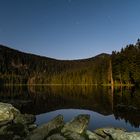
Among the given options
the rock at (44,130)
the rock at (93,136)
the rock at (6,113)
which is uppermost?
the rock at (6,113)

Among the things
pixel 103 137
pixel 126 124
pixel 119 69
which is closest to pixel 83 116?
pixel 103 137

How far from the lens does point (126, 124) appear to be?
2453 centimetres

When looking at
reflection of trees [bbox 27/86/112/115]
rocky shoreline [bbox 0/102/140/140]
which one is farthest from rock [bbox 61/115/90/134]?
reflection of trees [bbox 27/86/112/115]

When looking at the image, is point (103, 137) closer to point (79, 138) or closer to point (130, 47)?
point (79, 138)

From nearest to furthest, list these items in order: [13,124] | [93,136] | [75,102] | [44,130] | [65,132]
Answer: [93,136] < [65,132] < [44,130] < [13,124] < [75,102]

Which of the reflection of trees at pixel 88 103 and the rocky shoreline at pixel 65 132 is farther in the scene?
the reflection of trees at pixel 88 103

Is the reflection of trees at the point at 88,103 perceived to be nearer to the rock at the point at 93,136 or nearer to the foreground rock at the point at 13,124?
the rock at the point at 93,136

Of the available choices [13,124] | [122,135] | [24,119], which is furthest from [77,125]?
[24,119]

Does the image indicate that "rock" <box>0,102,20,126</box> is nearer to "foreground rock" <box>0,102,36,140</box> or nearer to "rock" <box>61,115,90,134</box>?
"foreground rock" <box>0,102,36,140</box>

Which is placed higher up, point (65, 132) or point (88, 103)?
point (88, 103)

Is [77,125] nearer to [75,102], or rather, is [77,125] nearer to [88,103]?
[88,103]

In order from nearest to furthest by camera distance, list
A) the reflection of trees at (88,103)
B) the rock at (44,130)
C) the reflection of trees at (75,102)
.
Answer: the rock at (44,130), the reflection of trees at (88,103), the reflection of trees at (75,102)

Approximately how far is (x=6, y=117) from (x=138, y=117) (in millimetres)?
12693

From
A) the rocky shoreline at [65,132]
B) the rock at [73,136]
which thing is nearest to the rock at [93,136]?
the rocky shoreline at [65,132]
